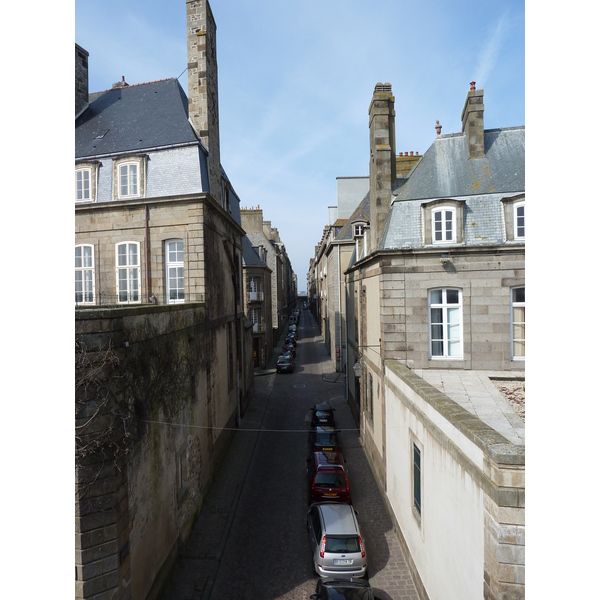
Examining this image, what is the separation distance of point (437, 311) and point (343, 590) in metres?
8.17

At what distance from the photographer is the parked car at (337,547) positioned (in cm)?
902

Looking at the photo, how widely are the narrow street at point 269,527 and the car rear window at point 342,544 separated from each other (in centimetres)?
85

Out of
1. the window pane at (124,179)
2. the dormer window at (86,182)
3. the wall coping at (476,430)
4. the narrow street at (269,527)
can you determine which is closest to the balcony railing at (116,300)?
the dormer window at (86,182)

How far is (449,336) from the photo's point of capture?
12500 millimetres

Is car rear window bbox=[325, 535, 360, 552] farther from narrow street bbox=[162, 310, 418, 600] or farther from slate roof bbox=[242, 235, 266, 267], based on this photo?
slate roof bbox=[242, 235, 266, 267]

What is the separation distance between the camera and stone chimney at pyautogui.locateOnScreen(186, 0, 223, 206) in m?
14.6

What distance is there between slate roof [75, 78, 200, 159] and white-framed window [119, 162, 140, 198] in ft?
2.24

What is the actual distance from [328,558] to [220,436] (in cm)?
775

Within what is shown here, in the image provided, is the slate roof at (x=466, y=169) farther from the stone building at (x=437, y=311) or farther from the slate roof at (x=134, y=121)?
the slate roof at (x=134, y=121)

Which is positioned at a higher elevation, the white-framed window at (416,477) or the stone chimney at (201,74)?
the stone chimney at (201,74)

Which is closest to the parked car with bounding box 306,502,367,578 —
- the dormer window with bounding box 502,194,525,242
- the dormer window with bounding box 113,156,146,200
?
the dormer window with bounding box 502,194,525,242

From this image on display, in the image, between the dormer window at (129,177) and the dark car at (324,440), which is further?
the dark car at (324,440)
